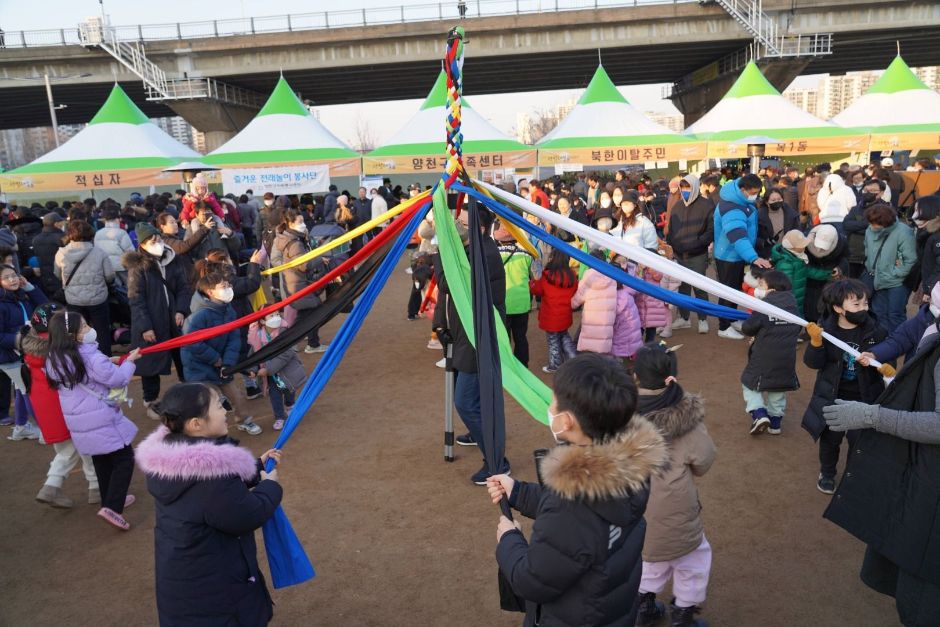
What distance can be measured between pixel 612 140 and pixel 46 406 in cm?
1164

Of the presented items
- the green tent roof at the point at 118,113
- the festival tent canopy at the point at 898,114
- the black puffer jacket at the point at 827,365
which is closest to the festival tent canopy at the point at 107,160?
the green tent roof at the point at 118,113

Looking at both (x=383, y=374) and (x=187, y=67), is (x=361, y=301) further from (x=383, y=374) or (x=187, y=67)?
(x=187, y=67)

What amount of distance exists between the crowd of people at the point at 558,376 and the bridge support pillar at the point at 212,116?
75.8ft

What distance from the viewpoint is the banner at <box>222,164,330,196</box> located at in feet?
43.9

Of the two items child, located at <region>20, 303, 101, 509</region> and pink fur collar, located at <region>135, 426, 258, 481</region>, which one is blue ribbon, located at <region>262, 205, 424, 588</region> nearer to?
pink fur collar, located at <region>135, 426, 258, 481</region>

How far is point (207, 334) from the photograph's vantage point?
4.15 metres

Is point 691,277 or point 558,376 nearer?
point 558,376

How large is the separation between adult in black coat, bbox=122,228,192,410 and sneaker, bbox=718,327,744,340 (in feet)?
21.1

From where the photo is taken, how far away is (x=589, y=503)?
1.87 meters

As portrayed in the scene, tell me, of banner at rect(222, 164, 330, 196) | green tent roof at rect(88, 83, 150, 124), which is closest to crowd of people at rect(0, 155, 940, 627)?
banner at rect(222, 164, 330, 196)

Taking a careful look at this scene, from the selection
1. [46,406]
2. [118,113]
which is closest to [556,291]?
[46,406]

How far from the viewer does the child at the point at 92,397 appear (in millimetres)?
4094

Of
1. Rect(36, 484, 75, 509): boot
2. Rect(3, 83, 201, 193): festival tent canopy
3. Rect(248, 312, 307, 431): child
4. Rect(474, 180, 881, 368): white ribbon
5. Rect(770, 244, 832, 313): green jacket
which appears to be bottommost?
Rect(36, 484, 75, 509): boot

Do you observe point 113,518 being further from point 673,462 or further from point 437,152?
point 437,152
